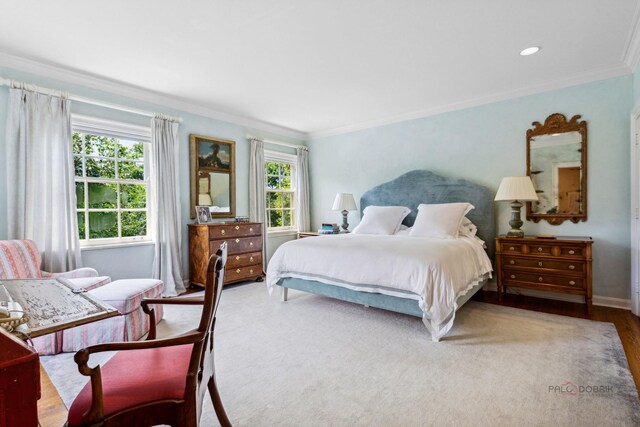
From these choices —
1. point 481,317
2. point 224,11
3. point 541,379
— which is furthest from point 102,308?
point 481,317

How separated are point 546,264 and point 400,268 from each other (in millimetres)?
1862

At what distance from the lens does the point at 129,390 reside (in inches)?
44.8

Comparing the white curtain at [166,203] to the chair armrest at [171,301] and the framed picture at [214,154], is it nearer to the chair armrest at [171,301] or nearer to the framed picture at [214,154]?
the framed picture at [214,154]

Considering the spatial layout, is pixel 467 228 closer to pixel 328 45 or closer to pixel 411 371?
pixel 411 371

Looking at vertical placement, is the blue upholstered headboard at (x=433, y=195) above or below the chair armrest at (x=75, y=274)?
above

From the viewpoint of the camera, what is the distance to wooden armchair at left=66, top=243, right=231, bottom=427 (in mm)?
1034

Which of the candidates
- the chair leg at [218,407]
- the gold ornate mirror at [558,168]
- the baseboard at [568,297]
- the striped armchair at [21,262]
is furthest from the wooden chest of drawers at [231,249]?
the gold ornate mirror at [558,168]

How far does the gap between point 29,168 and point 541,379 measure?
4.70 metres

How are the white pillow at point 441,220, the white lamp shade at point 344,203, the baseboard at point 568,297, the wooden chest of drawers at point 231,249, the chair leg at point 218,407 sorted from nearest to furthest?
the chair leg at point 218,407 < the baseboard at point 568,297 < the white pillow at point 441,220 < the wooden chest of drawers at point 231,249 < the white lamp shade at point 344,203

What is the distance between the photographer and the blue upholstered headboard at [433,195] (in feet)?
13.5

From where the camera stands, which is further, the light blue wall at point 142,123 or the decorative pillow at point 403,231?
the decorative pillow at point 403,231

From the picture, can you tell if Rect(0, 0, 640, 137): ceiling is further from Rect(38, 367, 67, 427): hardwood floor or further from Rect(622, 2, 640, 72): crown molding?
Rect(38, 367, 67, 427): hardwood floor

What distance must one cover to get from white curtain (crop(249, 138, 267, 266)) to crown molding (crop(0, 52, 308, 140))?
41 centimetres

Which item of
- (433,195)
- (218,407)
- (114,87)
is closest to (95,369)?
(218,407)
